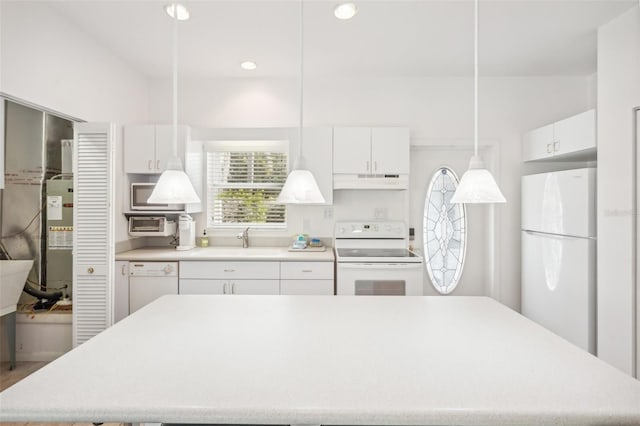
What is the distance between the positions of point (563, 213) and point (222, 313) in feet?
8.68

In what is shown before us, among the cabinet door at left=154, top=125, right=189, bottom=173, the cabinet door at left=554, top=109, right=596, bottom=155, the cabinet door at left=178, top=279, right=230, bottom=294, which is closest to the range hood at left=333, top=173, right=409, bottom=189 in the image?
the cabinet door at left=554, top=109, right=596, bottom=155

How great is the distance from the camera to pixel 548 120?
3.43 meters

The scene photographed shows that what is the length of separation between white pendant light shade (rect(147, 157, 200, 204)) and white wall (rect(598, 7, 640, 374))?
8.80 feet

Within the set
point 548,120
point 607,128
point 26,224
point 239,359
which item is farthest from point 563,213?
point 26,224

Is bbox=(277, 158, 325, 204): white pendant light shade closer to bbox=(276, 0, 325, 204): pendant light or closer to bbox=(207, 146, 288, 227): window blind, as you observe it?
bbox=(276, 0, 325, 204): pendant light

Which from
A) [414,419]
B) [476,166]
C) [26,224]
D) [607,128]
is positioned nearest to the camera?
[414,419]

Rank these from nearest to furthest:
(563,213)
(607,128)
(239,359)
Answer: (239,359) < (607,128) < (563,213)

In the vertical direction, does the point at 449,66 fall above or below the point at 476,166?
above

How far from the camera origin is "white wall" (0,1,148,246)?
2.03 m

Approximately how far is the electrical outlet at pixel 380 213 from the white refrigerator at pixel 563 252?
51.1 inches

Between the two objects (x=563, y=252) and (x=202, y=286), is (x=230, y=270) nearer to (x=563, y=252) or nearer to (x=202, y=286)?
(x=202, y=286)

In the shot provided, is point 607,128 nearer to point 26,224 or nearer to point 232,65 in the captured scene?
point 232,65

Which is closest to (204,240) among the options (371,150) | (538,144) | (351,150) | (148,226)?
(148,226)

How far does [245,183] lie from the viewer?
3564mm
